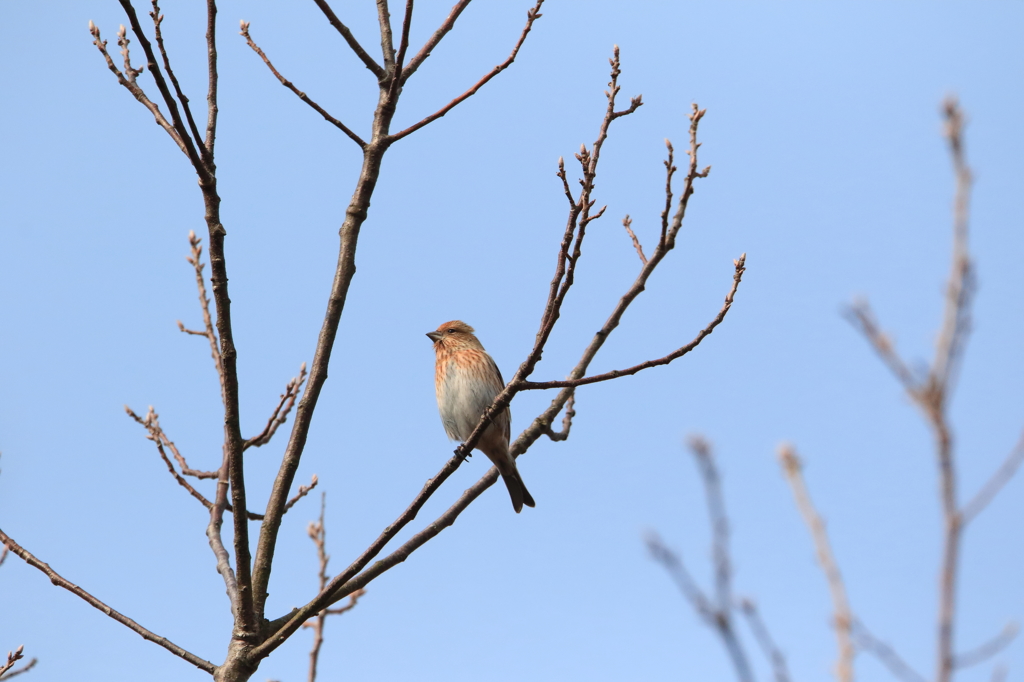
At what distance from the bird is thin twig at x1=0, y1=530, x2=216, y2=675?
12.4ft

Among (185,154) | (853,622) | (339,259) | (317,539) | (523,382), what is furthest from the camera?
(317,539)

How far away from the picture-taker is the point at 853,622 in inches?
80.6

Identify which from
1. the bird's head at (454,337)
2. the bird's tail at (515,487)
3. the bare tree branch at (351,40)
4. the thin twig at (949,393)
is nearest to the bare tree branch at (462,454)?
the bare tree branch at (351,40)

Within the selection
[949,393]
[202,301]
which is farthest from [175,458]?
[949,393]

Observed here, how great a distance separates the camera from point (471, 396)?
8336 mm

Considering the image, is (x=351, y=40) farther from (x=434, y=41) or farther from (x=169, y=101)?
(x=169, y=101)

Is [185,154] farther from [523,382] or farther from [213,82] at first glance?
[523,382]

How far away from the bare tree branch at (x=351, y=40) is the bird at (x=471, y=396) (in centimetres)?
367

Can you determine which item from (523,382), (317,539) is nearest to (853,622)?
(523,382)

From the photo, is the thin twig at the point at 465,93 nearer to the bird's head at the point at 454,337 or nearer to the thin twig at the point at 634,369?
the thin twig at the point at 634,369

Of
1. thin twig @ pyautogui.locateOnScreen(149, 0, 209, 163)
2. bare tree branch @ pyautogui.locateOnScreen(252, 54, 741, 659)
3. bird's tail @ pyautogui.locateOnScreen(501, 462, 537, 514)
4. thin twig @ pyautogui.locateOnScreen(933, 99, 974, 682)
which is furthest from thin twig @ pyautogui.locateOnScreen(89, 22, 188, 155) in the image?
bird's tail @ pyautogui.locateOnScreen(501, 462, 537, 514)

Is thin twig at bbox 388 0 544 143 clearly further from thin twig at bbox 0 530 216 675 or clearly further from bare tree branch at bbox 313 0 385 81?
thin twig at bbox 0 530 216 675

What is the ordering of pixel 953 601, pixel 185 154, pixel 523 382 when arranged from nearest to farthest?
pixel 953 601, pixel 185 154, pixel 523 382

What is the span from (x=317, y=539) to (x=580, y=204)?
3.25 m
